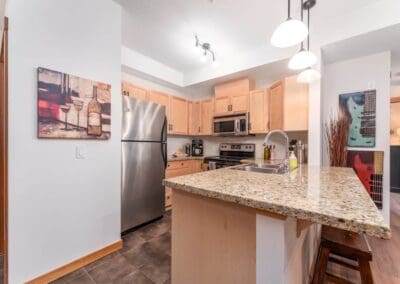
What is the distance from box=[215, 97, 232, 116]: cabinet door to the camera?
3438 millimetres

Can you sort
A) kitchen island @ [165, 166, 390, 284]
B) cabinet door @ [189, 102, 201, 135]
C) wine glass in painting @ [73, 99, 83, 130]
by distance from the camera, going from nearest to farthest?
kitchen island @ [165, 166, 390, 284], wine glass in painting @ [73, 99, 83, 130], cabinet door @ [189, 102, 201, 135]

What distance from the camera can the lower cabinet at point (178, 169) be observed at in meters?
3.15

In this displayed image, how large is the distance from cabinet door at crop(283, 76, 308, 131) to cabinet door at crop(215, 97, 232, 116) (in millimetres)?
1077

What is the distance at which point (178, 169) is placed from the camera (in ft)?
10.9

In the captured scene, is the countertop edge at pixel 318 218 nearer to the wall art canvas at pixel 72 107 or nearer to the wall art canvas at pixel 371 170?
the wall art canvas at pixel 72 107

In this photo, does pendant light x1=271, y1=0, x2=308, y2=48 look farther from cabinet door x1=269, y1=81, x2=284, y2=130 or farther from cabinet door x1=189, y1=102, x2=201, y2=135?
cabinet door x1=189, y1=102, x2=201, y2=135

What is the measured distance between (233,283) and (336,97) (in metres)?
2.85

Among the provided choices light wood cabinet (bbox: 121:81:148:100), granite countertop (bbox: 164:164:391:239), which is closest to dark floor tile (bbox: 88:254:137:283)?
granite countertop (bbox: 164:164:391:239)

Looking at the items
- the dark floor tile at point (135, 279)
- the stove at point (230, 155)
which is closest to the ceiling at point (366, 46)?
the stove at point (230, 155)

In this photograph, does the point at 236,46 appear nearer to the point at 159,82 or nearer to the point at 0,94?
the point at 159,82

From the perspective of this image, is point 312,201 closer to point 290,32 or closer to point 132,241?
point 290,32

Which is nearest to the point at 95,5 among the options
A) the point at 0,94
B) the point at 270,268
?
the point at 0,94

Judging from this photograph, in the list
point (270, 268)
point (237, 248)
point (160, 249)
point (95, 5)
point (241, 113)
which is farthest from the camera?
point (241, 113)

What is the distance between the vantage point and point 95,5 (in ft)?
6.14
